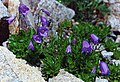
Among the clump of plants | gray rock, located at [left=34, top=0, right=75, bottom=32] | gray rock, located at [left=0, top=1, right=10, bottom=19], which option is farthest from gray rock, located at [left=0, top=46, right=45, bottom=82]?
gray rock, located at [left=34, top=0, right=75, bottom=32]

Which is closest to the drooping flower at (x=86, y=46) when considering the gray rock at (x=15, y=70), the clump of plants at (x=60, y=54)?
the clump of plants at (x=60, y=54)

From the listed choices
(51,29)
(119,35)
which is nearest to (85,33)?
(51,29)

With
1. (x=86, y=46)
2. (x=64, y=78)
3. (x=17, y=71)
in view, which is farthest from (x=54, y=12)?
(x=17, y=71)

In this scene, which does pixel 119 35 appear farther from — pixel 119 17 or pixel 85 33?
pixel 85 33

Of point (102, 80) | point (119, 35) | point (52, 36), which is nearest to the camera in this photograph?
point (102, 80)

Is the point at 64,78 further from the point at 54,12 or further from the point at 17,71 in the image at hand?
the point at 54,12

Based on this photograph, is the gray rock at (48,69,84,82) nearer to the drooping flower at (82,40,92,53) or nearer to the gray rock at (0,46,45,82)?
the gray rock at (0,46,45,82)

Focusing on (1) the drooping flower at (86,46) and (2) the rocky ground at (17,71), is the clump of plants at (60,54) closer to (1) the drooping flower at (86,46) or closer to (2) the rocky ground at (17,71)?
(1) the drooping flower at (86,46)

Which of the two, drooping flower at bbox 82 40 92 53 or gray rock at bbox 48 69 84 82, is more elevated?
drooping flower at bbox 82 40 92 53
